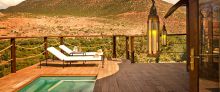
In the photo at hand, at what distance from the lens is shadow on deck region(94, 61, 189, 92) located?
17.3 ft

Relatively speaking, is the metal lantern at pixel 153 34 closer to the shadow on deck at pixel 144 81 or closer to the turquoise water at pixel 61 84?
the shadow on deck at pixel 144 81

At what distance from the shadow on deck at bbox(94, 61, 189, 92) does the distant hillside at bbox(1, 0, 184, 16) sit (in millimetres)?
60888

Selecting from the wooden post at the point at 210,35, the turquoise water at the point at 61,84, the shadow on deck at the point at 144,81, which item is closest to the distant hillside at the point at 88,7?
the shadow on deck at the point at 144,81

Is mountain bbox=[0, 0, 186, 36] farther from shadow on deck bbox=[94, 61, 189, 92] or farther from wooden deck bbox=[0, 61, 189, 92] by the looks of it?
shadow on deck bbox=[94, 61, 189, 92]

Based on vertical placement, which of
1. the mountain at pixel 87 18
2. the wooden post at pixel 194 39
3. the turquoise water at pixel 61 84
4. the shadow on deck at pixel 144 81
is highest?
the mountain at pixel 87 18

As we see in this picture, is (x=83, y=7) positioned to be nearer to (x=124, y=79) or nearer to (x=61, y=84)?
(x=61, y=84)

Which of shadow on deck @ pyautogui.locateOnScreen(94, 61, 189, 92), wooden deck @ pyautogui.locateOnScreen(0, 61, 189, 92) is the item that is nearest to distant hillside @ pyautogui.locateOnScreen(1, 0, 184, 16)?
→ wooden deck @ pyautogui.locateOnScreen(0, 61, 189, 92)

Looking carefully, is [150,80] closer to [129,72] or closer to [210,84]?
[129,72]

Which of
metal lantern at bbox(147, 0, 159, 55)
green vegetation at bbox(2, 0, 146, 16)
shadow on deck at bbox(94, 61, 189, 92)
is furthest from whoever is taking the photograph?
green vegetation at bbox(2, 0, 146, 16)

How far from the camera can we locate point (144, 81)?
19.9 ft

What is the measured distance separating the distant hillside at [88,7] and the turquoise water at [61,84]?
2411 inches

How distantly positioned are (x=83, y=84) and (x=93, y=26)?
168ft

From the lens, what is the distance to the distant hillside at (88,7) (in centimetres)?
7062

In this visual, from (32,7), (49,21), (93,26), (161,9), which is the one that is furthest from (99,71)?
(32,7)
